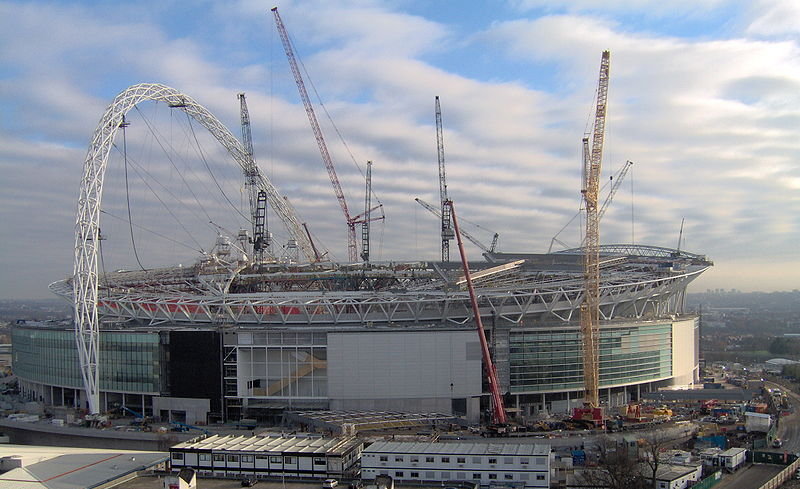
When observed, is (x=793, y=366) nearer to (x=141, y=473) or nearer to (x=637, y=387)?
(x=637, y=387)

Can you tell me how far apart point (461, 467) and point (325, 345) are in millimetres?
22899

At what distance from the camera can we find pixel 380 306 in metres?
60.3

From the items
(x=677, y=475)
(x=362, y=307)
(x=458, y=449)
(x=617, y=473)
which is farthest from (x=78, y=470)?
(x=677, y=475)

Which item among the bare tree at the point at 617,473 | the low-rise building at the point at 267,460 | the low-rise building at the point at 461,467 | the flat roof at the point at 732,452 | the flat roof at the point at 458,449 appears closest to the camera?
the low-rise building at the point at 267,460

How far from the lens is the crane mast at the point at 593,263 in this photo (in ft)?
198

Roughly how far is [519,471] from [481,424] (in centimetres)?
1989

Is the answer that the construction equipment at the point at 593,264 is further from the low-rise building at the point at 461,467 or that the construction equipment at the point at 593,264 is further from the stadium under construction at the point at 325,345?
the low-rise building at the point at 461,467

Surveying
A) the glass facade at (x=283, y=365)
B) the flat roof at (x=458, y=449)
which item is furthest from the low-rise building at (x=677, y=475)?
the glass facade at (x=283, y=365)

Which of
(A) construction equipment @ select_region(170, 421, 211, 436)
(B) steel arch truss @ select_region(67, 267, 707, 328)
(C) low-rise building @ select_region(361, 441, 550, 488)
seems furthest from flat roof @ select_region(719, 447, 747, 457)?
(A) construction equipment @ select_region(170, 421, 211, 436)

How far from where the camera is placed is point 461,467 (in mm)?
37094

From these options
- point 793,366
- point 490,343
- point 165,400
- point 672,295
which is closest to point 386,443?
point 490,343

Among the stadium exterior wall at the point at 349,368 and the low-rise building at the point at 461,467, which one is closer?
the low-rise building at the point at 461,467

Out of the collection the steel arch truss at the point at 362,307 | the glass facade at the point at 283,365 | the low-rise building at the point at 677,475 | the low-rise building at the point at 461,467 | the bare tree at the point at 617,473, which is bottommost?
Result: the low-rise building at the point at 677,475

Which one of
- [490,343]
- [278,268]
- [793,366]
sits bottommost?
[793,366]
